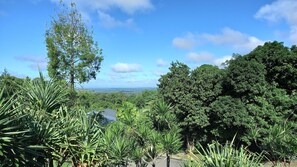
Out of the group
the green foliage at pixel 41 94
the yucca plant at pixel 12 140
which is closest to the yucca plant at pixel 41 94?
the green foliage at pixel 41 94

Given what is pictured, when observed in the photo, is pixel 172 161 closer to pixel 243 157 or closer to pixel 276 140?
pixel 276 140

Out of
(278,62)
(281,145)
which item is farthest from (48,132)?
(278,62)

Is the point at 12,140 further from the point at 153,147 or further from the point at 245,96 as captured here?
the point at 245,96

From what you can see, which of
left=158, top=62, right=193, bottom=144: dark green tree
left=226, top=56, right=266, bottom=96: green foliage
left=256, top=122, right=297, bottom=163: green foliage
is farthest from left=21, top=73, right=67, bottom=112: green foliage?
left=158, top=62, right=193, bottom=144: dark green tree

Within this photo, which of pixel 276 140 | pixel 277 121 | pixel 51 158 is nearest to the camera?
pixel 51 158

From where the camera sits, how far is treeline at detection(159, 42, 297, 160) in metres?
18.3

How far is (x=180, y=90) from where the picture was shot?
21.3 meters

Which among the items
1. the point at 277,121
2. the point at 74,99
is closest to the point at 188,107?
the point at 277,121

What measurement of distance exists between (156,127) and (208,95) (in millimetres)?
7219

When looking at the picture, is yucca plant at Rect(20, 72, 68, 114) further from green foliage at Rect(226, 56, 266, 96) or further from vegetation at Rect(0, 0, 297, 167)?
green foliage at Rect(226, 56, 266, 96)

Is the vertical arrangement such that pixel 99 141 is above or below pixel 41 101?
below

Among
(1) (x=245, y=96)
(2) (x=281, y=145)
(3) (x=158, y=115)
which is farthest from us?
(1) (x=245, y=96)

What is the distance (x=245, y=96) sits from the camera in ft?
63.0

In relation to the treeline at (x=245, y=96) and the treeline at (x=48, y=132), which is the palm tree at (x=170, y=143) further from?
the treeline at (x=245, y=96)
